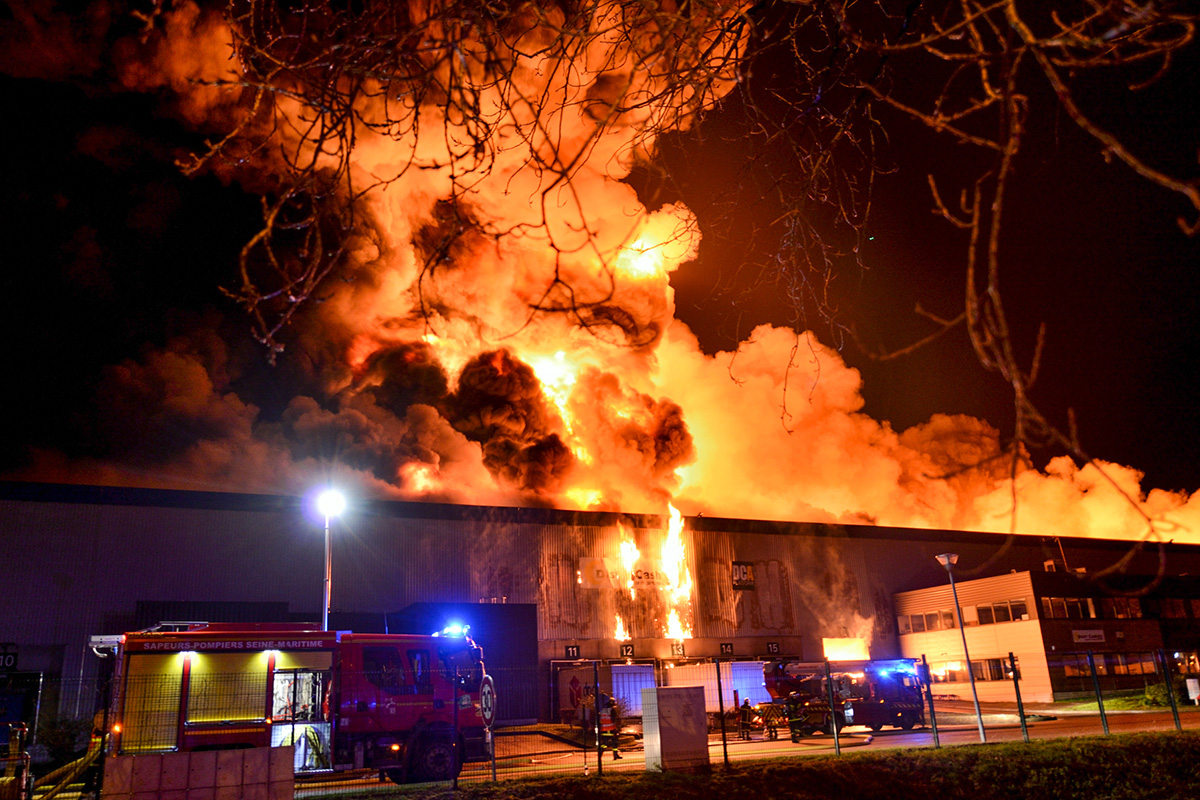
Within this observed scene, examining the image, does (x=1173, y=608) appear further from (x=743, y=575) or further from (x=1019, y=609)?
(x=743, y=575)

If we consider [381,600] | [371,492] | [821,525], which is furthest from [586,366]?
[381,600]

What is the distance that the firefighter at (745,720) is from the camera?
24688mm

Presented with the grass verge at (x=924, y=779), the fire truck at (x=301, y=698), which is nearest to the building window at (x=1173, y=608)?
the grass verge at (x=924, y=779)

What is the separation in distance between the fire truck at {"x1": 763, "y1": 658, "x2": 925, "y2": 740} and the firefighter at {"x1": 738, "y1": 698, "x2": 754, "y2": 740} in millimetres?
1251

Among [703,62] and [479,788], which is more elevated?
[703,62]

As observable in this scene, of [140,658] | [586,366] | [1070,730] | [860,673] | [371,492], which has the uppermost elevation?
[586,366]

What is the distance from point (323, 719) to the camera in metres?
15.1

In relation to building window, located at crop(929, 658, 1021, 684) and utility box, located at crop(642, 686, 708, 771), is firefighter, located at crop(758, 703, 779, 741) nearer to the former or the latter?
utility box, located at crop(642, 686, 708, 771)

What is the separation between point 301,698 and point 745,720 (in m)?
15.4

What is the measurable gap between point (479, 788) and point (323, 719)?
4.28 meters

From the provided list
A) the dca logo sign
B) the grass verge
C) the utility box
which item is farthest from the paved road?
the dca logo sign

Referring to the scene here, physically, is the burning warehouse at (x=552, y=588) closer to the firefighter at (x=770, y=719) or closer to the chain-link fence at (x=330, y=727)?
the firefighter at (x=770, y=719)

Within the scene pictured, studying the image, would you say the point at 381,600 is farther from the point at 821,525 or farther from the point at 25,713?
the point at 821,525

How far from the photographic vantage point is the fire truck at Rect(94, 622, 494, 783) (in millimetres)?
14453
